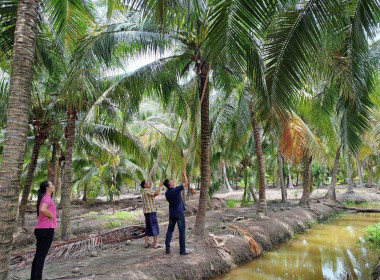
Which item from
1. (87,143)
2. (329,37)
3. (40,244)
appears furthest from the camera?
(87,143)

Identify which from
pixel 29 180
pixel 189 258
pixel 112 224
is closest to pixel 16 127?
pixel 189 258

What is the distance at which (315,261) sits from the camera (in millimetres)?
7879

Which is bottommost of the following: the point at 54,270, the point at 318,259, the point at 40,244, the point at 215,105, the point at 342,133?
the point at 318,259

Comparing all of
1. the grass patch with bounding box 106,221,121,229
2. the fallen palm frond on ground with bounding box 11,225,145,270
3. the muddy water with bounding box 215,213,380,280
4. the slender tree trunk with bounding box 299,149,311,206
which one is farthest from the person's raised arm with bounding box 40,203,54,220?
the slender tree trunk with bounding box 299,149,311,206

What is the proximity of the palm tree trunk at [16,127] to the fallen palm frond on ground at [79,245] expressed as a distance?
296 cm

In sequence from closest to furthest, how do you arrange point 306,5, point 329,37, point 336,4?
point 336,4
point 306,5
point 329,37

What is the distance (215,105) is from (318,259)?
8099 mm

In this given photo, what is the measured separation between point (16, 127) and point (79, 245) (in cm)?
450

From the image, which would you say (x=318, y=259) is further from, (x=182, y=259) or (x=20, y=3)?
(x=20, y=3)

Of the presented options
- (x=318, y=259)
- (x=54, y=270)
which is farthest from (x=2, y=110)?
(x=318, y=259)

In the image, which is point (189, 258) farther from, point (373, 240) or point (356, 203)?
point (356, 203)

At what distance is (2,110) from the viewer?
943 cm

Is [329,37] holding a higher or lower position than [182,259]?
higher

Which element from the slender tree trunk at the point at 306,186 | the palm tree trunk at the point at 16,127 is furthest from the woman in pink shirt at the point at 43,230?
the slender tree trunk at the point at 306,186
